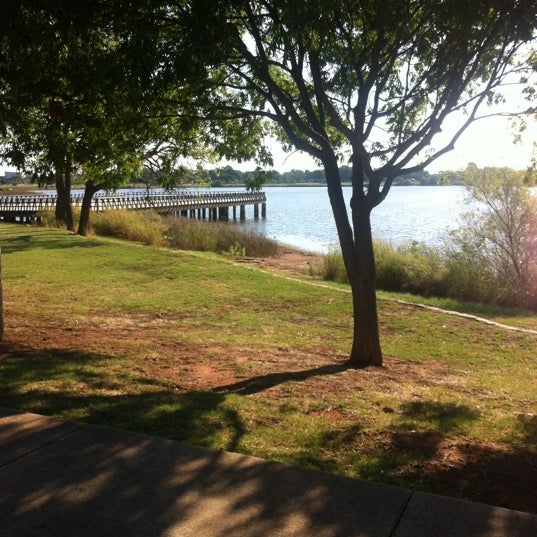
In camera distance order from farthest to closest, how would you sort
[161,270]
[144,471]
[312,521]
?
[161,270], [144,471], [312,521]

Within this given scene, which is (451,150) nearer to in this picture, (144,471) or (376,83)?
(376,83)

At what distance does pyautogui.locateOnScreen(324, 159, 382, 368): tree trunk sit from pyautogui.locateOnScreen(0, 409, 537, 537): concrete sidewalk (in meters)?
4.49

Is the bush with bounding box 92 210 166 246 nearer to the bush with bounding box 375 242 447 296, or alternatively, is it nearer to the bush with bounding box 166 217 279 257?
the bush with bounding box 166 217 279 257

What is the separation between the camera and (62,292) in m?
13.0

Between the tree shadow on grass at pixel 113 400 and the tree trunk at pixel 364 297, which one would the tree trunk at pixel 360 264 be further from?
the tree shadow on grass at pixel 113 400

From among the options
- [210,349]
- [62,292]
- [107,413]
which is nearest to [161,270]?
[62,292]

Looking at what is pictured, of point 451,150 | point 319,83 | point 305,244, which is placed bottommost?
point 305,244

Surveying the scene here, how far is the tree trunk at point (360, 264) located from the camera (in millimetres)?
8156

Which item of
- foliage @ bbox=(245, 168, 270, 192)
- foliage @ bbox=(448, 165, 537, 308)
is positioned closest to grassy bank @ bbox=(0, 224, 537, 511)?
foliage @ bbox=(245, 168, 270, 192)

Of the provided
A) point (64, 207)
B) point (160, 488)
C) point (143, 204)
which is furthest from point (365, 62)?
point (143, 204)

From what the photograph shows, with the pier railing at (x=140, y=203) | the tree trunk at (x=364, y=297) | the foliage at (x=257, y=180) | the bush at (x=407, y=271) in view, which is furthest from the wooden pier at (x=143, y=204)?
the tree trunk at (x=364, y=297)

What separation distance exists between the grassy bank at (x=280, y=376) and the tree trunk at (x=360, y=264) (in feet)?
1.42

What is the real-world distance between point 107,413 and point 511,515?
10.4ft

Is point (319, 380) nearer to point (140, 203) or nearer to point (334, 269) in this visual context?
point (334, 269)
